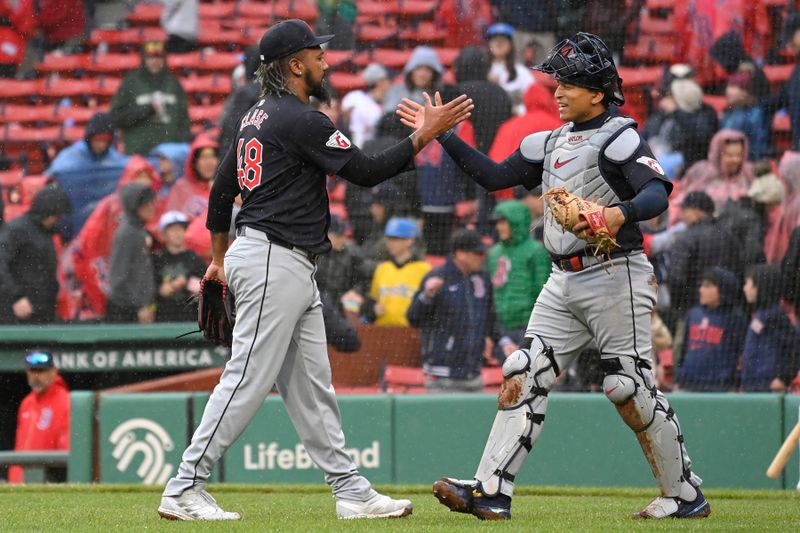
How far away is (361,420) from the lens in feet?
27.5

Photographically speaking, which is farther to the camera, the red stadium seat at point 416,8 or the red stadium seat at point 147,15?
the red stadium seat at point 147,15

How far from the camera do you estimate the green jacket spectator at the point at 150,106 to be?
10586mm

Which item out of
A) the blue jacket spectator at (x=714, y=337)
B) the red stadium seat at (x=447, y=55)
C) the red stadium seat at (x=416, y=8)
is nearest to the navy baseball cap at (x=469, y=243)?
the blue jacket spectator at (x=714, y=337)

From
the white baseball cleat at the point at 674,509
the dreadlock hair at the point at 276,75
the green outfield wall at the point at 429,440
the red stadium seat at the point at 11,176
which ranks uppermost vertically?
the dreadlock hair at the point at 276,75

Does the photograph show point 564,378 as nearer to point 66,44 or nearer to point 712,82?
point 712,82

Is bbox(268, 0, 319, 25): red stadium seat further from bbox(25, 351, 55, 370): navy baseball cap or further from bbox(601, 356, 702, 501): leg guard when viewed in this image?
bbox(601, 356, 702, 501): leg guard

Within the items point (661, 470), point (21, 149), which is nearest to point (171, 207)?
point (21, 149)

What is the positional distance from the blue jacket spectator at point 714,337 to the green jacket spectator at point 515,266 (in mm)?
1026

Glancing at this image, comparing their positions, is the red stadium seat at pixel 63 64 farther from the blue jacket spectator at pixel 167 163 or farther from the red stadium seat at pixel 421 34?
the red stadium seat at pixel 421 34

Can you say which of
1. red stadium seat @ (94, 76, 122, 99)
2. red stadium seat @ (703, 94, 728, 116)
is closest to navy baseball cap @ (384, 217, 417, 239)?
red stadium seat @ (703, 94, 728, 116)

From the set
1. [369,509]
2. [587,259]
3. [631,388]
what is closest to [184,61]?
[587,259]

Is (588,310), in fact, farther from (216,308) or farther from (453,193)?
(453,193)

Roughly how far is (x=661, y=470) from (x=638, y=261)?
2.73 ft

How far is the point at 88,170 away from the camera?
10.5 meters
